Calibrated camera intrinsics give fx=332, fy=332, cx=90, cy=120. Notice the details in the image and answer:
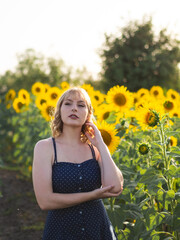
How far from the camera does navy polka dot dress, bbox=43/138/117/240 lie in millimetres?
2025

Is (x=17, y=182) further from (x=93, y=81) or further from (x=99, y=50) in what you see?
(x=99, y=50)

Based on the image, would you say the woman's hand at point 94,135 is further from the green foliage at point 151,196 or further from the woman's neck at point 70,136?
the green foliage at point 151,196

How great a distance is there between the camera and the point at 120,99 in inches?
152

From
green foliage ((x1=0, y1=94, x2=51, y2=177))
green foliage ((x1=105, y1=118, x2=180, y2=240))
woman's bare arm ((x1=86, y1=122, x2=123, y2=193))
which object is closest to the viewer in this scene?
woman's bare arm ((x1=86, y1=122, x2=123, y2=193))

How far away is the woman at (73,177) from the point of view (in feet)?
6.37

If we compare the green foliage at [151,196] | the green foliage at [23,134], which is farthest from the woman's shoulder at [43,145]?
the green foliage at [23,134]

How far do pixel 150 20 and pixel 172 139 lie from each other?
19030 millimetres

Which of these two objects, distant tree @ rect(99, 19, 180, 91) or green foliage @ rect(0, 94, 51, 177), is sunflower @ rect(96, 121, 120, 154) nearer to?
green foliage @ rect(0, 94, 51, 177)

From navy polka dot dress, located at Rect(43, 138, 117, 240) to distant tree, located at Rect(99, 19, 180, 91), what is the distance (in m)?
16.0

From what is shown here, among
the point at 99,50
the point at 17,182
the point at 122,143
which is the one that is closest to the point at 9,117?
the point at 17,182

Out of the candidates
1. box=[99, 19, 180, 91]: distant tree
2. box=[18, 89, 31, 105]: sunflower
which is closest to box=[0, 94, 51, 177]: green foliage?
box=[18, 89, 31, 105]: sunflower

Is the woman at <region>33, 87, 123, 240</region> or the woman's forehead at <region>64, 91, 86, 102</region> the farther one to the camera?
the woman's forehead at <region>64, 91, 86, 102</region>

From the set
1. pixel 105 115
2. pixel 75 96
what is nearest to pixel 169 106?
pixel 105 115

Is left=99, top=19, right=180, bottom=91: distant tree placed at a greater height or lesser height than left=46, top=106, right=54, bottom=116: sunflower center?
greater
